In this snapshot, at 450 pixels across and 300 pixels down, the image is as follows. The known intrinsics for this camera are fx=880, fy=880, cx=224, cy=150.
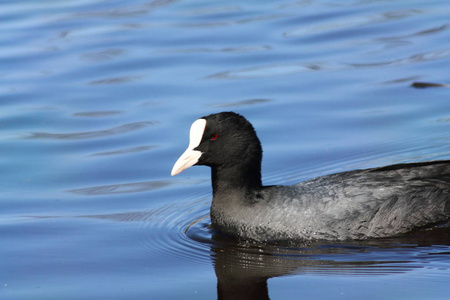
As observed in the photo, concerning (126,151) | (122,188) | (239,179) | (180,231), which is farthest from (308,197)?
(126,151)

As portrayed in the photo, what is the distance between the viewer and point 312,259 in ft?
19.9

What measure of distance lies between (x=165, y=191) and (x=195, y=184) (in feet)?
1.01

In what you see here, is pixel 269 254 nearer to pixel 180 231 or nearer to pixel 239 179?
pixel 239 179

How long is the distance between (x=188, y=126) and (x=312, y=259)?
11.1 feet

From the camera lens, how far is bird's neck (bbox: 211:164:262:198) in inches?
263

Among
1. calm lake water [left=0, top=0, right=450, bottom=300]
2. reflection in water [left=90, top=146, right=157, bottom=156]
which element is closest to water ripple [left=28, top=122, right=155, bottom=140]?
calm lake water [left=0, top=0, right=450, bottom=300]

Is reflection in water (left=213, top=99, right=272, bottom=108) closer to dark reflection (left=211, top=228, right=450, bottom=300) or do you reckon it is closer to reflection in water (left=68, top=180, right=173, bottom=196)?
reflection in water (left=68, top=180, right=173, bottom=196)

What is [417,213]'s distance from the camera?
6.55 metres

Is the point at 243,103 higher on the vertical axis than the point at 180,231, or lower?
higher

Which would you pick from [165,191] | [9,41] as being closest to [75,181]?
[165,191]

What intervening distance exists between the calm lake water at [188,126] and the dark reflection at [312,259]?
2 centimetres

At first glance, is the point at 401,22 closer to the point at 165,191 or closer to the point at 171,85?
the point at 171,85

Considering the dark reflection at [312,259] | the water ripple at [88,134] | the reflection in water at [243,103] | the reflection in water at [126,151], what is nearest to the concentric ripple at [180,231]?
the dark reflection at [312,259]

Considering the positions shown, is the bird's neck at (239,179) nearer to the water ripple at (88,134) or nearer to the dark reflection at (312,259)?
the dark reflection at (312,259)
